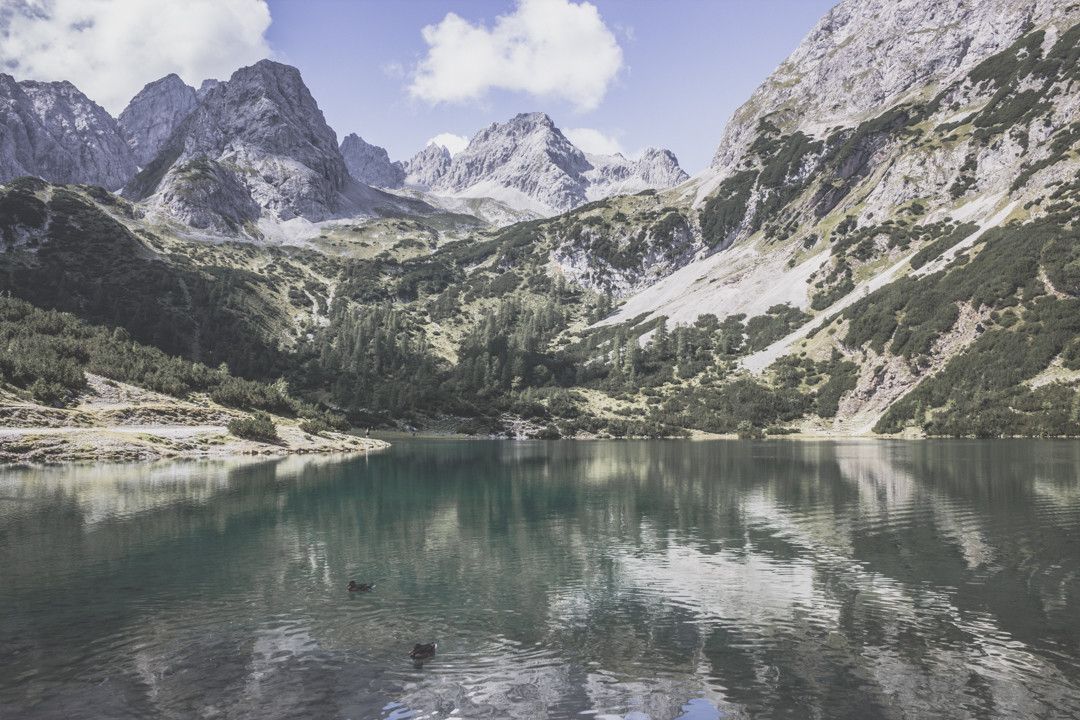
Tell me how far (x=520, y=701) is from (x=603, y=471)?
55.0 m

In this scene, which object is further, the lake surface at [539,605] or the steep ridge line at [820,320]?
the steep ridge line at [820,320]

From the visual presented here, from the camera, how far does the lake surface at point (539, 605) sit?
48.8ft

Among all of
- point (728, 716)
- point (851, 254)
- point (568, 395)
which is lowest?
point (728, 716)

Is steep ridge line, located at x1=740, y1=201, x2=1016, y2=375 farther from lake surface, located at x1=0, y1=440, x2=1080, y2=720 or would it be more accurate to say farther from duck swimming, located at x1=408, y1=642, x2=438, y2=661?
duck swimming, located at x1=408, y1=642, x2=438, y2=661

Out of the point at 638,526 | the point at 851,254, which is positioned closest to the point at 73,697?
the point at 638,526

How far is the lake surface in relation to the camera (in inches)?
586

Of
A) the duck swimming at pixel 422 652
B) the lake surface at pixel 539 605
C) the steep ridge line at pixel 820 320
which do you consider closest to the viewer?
the lake surface at pixel 539 605

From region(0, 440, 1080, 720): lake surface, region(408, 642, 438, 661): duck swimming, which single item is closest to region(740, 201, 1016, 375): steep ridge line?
region(0, 440, 1080, 720): lake surface

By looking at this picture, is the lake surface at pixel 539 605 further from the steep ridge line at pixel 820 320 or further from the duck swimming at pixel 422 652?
the steep ridge line at pixel 820 320

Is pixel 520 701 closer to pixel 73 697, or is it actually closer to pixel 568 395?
pixel 73 697

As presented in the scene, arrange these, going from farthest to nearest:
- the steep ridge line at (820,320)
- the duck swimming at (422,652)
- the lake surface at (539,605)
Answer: the steep ridge line at (820,320) → the duck swimming at (422,652) → the lake surface at (539,605)

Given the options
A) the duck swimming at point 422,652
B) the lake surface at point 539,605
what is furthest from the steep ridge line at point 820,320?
the duck swimming at point 422,652

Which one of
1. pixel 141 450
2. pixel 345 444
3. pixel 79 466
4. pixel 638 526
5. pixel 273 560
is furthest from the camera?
pixel 345 444

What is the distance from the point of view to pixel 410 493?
50.8 m
